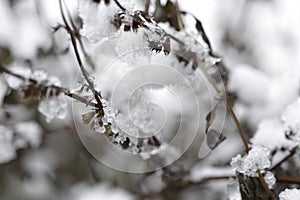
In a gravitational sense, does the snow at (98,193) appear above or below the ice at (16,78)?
above

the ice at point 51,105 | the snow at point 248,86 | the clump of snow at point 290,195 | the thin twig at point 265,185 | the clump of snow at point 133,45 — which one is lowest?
the clump of snow at point 290,195

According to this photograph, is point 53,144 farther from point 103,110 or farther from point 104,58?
point 103,110

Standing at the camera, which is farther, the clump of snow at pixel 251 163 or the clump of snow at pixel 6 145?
the clump of snow at pixel 6 145

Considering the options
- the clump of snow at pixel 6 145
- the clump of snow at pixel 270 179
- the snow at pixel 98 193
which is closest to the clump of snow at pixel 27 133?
the clump of snow at pixel 6 145

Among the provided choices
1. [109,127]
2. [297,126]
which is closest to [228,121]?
[297,126]

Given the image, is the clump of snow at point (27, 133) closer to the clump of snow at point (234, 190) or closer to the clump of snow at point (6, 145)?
the clump of snow at point (6, 145)

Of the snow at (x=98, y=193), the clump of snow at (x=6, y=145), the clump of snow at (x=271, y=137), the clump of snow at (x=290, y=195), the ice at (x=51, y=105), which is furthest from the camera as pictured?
the snow at (x=98, y=193)

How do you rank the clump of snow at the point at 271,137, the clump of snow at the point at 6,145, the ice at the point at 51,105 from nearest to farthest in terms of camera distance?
the ice at the point at 51,105, the clump of snow at the point at 271,137, the clump of snow at the point at 6,145

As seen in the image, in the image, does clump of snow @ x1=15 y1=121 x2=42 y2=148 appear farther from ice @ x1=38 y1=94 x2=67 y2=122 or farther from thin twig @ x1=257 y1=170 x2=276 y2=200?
thin twig @ x1=257 y1=170 x2=276 y2=200
